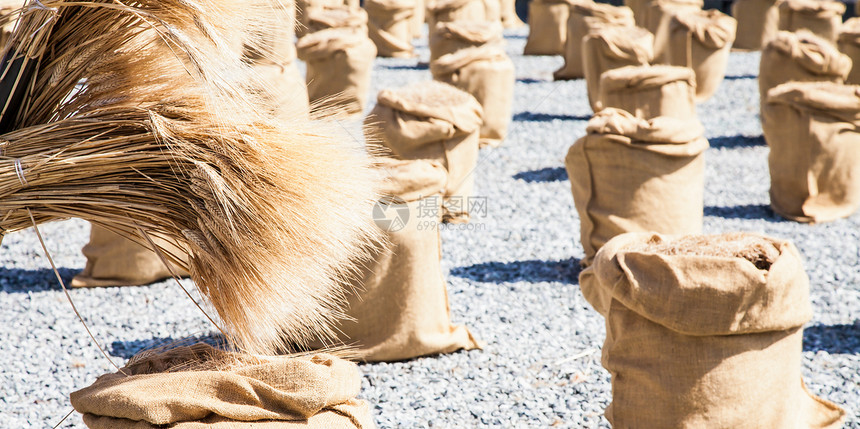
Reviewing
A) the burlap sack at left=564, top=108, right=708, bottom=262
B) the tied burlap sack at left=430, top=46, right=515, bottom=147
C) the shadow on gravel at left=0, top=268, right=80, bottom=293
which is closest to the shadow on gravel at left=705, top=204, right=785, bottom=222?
the burlap sack at left=564, top=108, right=708, bottom=262

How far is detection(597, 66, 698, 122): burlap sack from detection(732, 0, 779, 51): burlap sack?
5181mm

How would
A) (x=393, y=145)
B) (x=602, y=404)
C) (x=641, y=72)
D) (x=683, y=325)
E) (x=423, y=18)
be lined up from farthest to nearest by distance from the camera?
(x=423, y=18), (x=641, y=72), (x=393, y=145), (x=602, y=404), (x=683, y=325)

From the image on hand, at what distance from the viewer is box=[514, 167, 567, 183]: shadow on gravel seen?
523 centimetres

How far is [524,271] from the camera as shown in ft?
12.3

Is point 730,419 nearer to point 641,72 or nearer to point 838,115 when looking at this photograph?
point 838,115

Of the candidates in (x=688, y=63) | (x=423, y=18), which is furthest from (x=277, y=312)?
(x=423, y=18)

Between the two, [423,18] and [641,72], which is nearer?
[641,72]

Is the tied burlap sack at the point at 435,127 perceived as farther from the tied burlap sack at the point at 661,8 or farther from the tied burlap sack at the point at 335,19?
the tied burlap sack at the point at 661,8

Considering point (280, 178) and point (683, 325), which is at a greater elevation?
point (280, 178)

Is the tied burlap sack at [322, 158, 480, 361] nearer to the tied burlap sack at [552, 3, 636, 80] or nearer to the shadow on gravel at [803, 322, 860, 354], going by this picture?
the shadow on gravel at [803, 322, 860, 354]

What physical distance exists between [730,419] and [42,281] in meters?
3.03

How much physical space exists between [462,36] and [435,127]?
282 cm

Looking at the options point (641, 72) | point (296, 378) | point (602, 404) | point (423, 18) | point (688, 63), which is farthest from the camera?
point (423, 18)

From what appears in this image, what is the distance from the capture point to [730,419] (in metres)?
2.02
